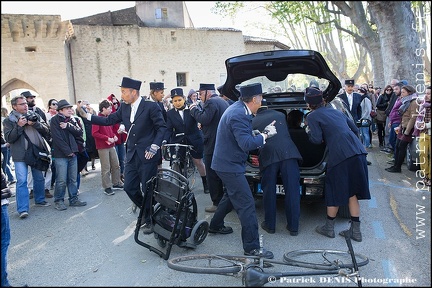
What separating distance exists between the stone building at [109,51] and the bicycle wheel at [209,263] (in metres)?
18.0

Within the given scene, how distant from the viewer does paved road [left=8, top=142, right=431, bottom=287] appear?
3.57m

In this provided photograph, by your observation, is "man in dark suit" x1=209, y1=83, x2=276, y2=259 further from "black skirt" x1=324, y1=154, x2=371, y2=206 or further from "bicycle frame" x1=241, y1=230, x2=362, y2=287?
"black skirt" x1=324, y1=154, x2=371, y2=206

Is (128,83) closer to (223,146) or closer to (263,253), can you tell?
(223,146)

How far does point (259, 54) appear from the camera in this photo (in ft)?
16.1

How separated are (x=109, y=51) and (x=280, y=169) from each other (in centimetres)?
2414

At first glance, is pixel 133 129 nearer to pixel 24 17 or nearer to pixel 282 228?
pixel 282 228

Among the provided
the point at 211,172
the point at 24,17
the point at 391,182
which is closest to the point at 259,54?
the point at 211,172

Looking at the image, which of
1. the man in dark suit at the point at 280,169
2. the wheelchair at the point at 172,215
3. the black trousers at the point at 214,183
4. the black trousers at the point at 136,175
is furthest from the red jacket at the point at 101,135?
the man in dark suit at the point at 280,169

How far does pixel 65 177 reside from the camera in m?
6.22

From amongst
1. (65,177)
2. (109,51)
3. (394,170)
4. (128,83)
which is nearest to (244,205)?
(128,83)

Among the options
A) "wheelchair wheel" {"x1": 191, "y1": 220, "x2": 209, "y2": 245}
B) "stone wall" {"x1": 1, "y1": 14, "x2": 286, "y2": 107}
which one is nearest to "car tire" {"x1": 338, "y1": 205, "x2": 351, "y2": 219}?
"wheelchair wheel" {"x1": 191, "y1": 220, "x2": 209, "y2": 245}

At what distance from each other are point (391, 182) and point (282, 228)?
10.4 feet

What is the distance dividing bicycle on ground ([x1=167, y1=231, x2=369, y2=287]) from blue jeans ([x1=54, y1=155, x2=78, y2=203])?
3.26 meters

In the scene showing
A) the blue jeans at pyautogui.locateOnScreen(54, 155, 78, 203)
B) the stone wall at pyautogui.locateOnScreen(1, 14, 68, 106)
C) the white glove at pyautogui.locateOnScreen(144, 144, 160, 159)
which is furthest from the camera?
the stone wall at pyautogui.locateOnScreen(1, 14, 68, 106)
